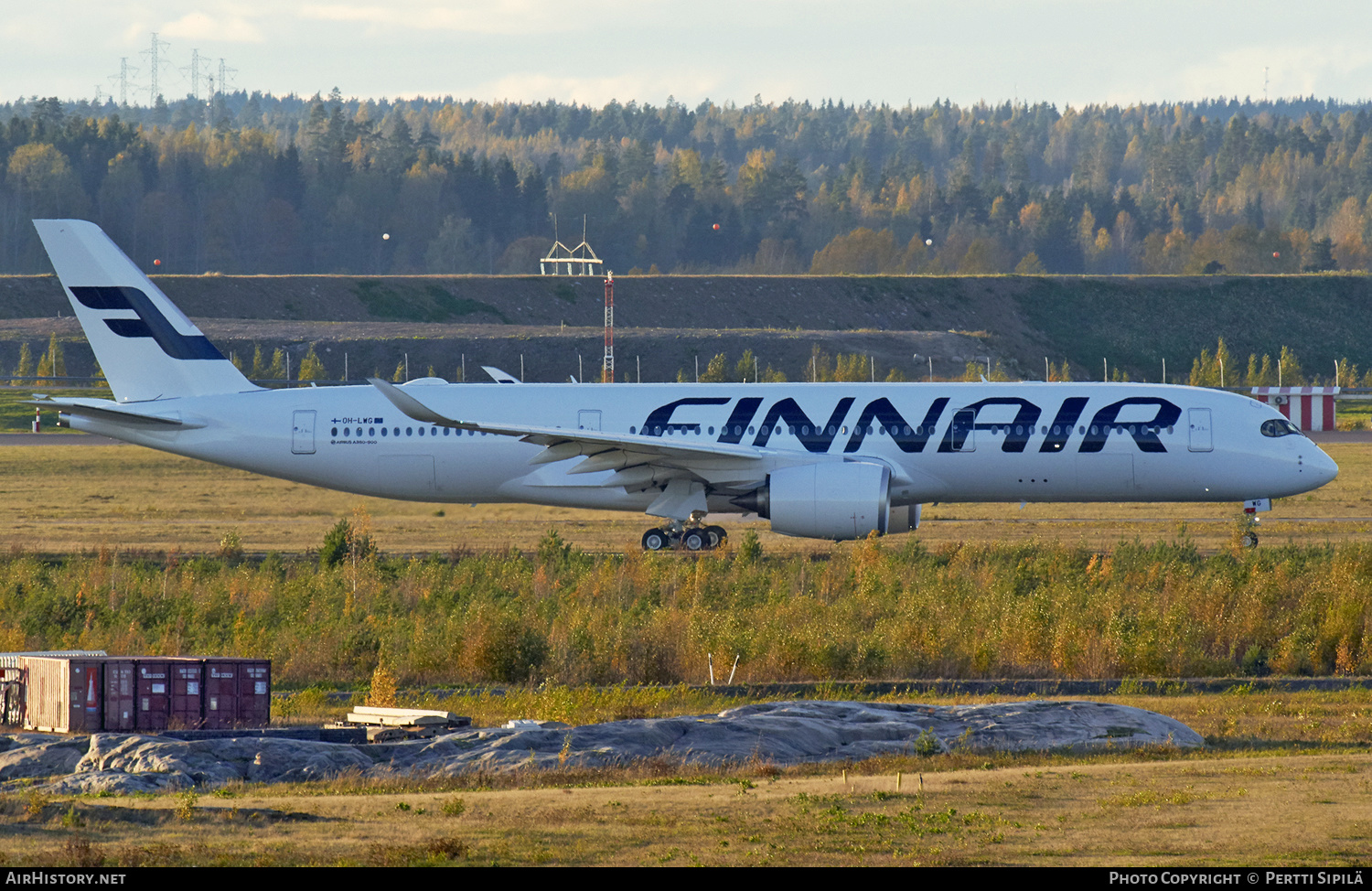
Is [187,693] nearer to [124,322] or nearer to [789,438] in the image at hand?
[789,438]

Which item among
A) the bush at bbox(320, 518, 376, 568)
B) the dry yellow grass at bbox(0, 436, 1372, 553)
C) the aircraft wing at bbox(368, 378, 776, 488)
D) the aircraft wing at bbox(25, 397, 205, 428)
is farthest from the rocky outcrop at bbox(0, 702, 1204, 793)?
the dry yellow grass at bbox(0, 436, 1372, 553)

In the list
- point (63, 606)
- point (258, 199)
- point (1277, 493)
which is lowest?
point (63, 606)

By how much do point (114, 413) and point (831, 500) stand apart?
15.5 meters

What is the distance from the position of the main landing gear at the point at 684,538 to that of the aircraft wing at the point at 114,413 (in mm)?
10570

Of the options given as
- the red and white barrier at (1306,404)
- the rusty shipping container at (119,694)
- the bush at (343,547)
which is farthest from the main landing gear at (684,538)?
the red and white barrier at (1306,404)

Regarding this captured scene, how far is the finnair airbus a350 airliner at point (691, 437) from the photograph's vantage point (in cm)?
3428

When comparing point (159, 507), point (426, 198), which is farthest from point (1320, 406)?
point (426, 198)

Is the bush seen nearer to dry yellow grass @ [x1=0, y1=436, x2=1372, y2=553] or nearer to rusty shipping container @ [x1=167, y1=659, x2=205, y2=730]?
dry yellow grass @ [x1=0, y1=436, x2=1372, y2=553]

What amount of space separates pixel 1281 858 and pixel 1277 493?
24915 mm

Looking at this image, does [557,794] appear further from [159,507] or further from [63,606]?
Answer: [159,507]

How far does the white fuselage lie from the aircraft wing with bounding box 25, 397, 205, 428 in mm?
177

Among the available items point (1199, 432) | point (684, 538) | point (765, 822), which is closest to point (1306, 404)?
point (1199, 432)

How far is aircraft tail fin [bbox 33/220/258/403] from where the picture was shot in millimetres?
36688
